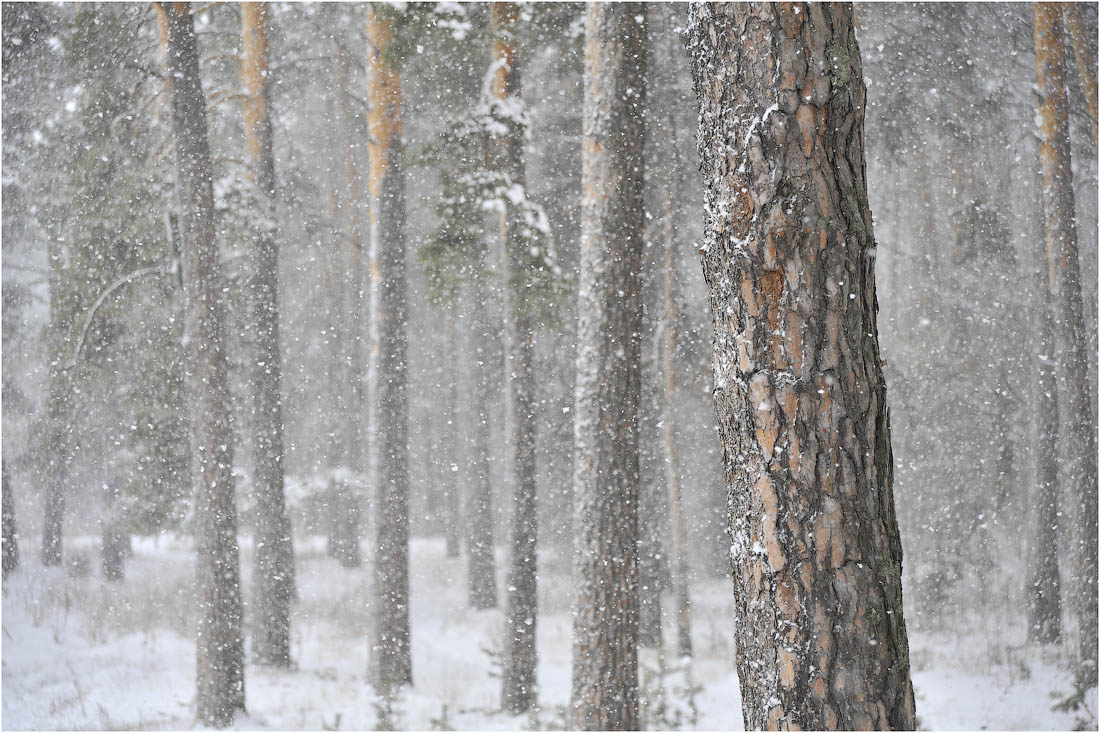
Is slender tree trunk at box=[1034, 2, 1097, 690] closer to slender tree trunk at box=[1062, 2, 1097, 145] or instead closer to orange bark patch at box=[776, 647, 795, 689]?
slender tree trunk at box=[1062, 2, 1097, 145]

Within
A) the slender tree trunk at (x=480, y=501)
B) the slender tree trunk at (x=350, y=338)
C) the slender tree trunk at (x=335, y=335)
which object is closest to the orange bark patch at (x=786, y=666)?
the slender tree trunk at (x=350, y=338)

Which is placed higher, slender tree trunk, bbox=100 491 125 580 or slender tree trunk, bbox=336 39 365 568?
slender tree trunk, bbox=336 39 365 568

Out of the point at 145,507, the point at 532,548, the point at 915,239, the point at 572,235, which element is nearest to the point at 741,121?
the point at 532,548

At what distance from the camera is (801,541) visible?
2342mm

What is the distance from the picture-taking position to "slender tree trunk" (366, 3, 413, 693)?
823 centimetres

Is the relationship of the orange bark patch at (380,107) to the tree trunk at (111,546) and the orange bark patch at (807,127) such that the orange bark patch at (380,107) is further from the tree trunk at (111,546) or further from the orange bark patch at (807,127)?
the tree trunk at (111,546)

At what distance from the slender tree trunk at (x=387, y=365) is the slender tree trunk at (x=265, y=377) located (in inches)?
56.0

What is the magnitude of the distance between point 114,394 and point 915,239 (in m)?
12.7

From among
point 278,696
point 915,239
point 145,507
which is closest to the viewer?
point 278,696

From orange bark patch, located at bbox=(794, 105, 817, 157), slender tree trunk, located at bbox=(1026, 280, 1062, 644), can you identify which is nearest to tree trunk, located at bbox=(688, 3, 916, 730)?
orange bark patch, located at bbox=(794, 105, 817, 157)

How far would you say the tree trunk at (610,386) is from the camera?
5.30 m

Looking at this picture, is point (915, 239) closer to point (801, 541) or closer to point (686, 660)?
point (686, 660)

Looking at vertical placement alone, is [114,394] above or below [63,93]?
below

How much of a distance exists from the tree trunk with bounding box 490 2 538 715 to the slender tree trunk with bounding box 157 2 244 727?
2.88 m
